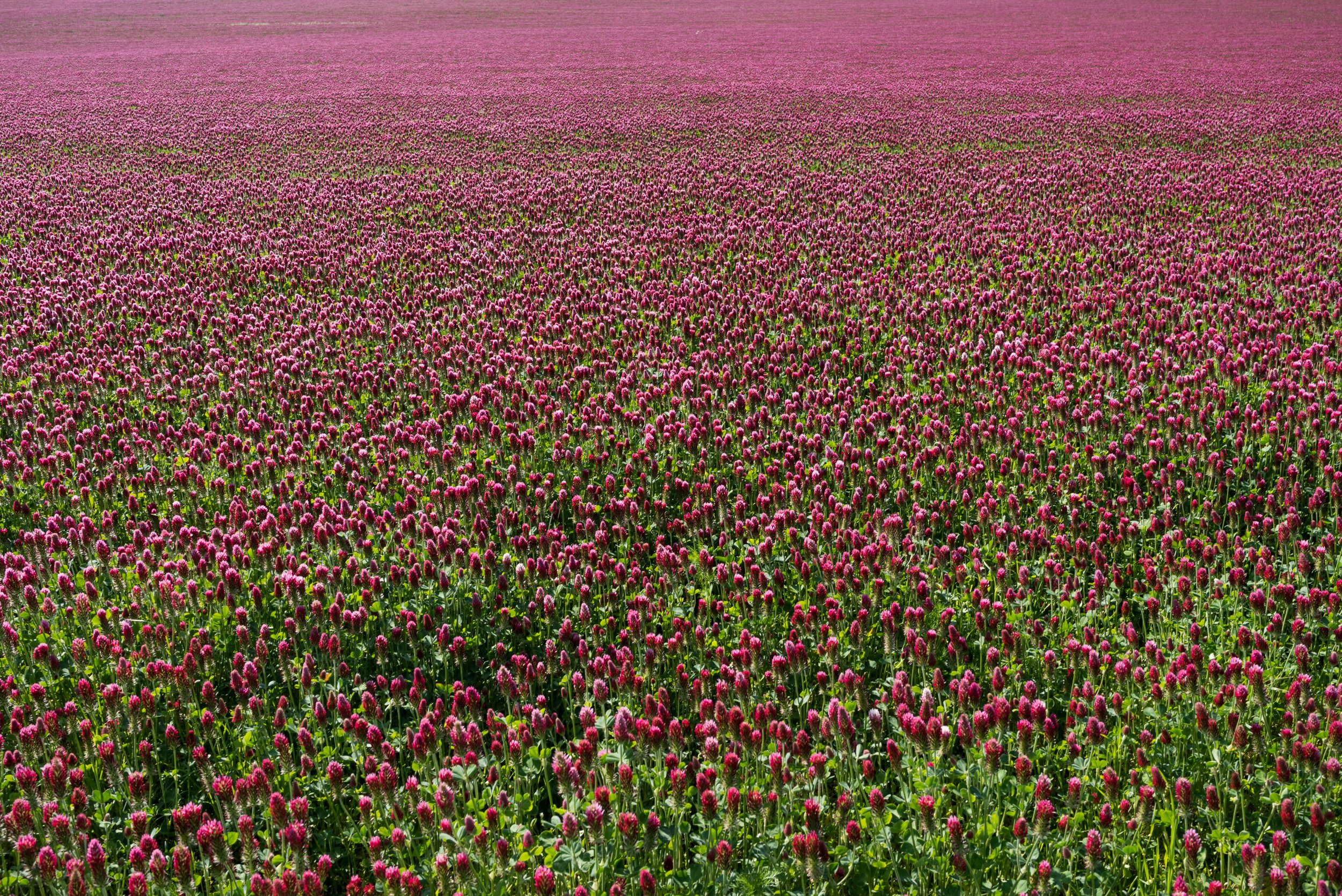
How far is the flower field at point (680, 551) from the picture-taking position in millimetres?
3988

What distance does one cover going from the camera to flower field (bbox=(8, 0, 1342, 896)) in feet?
13.1

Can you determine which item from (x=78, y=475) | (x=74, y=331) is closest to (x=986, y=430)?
(x=78, y=475)

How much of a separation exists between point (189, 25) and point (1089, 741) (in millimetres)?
89738

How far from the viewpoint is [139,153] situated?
2697 centimetres

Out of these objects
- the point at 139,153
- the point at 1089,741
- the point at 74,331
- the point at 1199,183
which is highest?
the point at 139,153

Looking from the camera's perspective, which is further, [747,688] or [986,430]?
[986,430]

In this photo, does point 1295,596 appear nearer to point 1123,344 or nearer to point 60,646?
point 1123,344

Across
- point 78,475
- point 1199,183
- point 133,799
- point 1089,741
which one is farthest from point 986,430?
point 1199,183

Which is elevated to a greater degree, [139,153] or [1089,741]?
[139,153]

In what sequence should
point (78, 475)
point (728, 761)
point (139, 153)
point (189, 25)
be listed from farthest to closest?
point (189, 25) → point (139, 153) → point (78, 475) → point (728, 761)

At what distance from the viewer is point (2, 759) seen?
4.49 m

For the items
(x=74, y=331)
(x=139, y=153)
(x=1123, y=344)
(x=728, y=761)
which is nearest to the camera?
(x=728, y=761)

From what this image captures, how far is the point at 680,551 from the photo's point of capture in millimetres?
6371

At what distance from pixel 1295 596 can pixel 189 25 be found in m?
89.3
